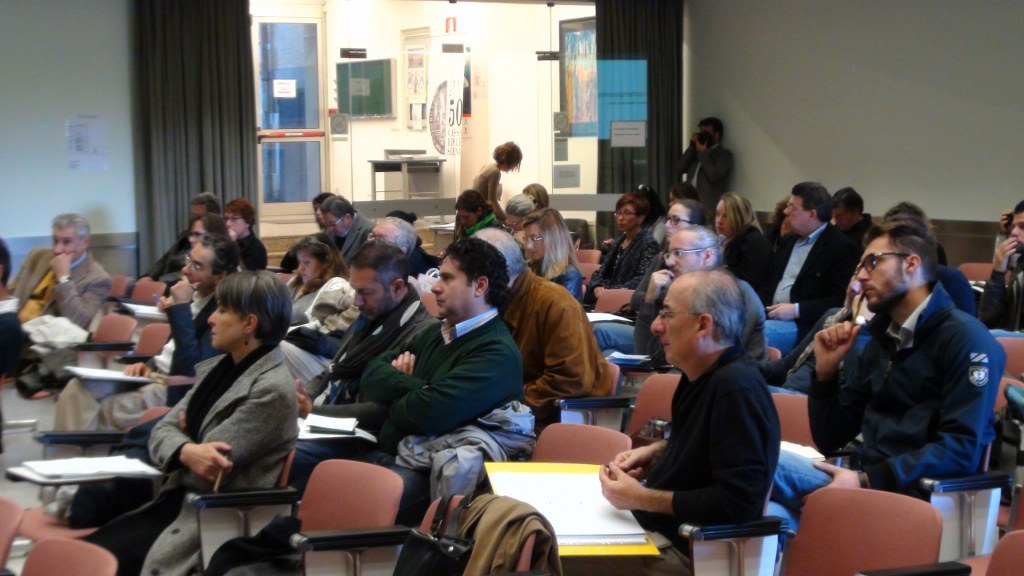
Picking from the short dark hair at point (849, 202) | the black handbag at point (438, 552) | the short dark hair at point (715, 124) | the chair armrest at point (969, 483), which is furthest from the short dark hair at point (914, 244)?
the short dark hair at point (715, 124)

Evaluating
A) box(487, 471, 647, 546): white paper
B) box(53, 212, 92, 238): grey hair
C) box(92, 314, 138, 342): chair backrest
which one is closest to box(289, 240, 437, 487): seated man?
box(487, 471, 647, 546): white paper

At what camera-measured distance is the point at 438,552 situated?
8.27ft

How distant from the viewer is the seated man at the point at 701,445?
2.53 metres

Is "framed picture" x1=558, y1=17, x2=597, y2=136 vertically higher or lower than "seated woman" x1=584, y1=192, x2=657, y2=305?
higher

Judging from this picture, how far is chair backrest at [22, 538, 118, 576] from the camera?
2404 mm

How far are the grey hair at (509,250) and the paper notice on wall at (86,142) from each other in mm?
5746

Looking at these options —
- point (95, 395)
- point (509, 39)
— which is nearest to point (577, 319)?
point (95, 395)

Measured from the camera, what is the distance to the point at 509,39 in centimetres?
1077

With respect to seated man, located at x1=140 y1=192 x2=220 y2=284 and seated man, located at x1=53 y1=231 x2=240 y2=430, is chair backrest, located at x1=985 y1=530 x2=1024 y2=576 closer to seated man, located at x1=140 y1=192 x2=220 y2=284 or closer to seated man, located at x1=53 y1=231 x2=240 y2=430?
seated man, located at x1=53 y1=231 x2=240 y2=430

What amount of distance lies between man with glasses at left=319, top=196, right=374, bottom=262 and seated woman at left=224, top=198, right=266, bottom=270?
0.54 meters

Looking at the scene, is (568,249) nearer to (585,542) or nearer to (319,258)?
(319,258)

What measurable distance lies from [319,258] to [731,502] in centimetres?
345

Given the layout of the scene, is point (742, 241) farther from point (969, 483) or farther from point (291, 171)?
point (291, 171)

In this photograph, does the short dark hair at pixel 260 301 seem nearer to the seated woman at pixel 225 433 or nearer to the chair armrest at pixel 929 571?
the seated woman at pixel 225 433
